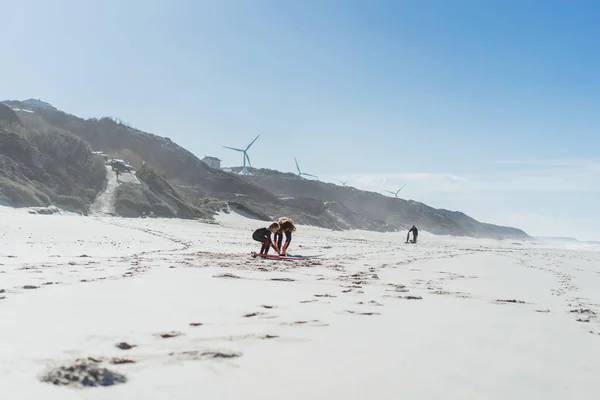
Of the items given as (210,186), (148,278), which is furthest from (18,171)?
(210,186)

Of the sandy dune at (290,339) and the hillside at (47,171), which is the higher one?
the hillside at (47,171)

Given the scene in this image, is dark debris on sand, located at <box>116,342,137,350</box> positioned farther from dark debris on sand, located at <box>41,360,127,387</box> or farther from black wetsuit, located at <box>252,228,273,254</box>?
black wetsuit, located at <box>252,228,273,254</box>

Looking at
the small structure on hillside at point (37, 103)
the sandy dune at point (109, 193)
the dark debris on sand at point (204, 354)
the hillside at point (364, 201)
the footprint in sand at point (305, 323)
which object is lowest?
the dark debris on sand at point (204, 354)

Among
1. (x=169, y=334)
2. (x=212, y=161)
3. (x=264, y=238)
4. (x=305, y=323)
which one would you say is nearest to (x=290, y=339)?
(x=305, y=323)

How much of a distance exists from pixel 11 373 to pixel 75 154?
→ 49.5 metres

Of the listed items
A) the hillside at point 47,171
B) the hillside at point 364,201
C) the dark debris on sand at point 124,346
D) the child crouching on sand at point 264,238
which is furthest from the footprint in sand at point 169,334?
the hillside at point 364,201

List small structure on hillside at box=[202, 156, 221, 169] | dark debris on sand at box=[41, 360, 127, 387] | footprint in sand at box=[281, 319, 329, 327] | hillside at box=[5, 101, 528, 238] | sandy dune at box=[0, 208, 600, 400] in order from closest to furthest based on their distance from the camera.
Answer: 1. dark debris on sand at box=[41, 360, 127, 387]
2. sandy dune at box=[0, 208, 600, 400]
3. footprint in sand at box=[281, 319, 329, 327]
4. hillside at box=[5, 101, 528, 238]
5. small structure on hillside at box=[202, 156, 221, 169]

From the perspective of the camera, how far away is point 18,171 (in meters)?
37.4

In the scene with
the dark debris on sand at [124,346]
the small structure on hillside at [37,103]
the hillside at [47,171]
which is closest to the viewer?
the dark debris on sand at [124,346]

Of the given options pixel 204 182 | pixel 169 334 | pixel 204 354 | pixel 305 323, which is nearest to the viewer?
pixel 204 354

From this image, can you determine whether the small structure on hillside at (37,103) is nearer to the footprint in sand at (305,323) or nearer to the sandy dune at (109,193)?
the sandy dune at (109,193)


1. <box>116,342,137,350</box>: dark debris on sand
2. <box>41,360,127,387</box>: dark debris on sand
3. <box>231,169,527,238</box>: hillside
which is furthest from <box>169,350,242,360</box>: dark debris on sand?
<box>231,169,527,238</box>: hillside

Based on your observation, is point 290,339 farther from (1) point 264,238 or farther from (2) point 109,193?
(2) point 109,193

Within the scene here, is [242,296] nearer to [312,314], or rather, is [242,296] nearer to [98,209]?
[312,314]
